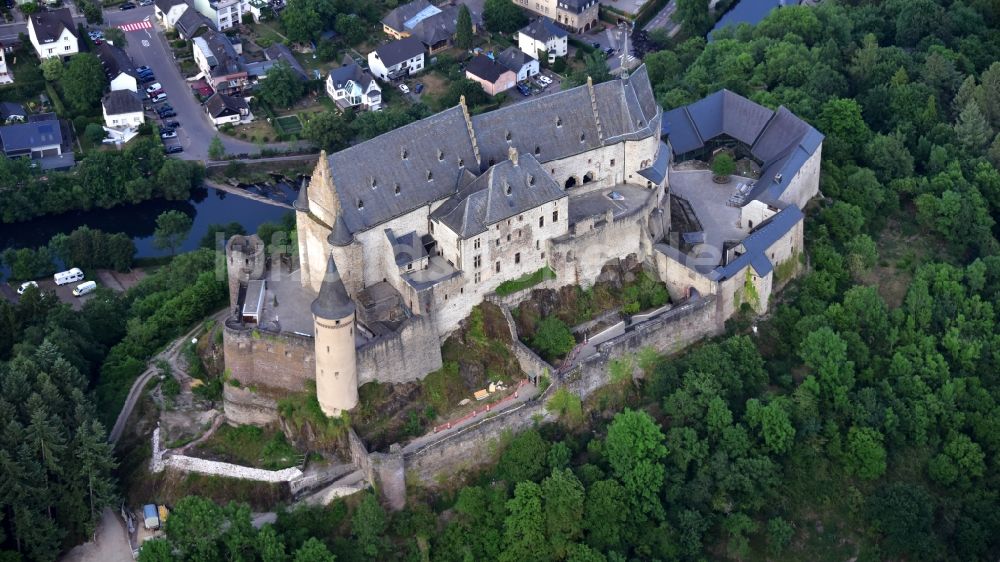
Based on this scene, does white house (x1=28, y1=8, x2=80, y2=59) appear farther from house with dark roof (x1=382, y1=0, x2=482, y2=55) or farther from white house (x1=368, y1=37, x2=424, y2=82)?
house with dark roof (x1=382, y1=0, x2=482, y2=55)

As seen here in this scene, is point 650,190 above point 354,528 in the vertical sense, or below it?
above

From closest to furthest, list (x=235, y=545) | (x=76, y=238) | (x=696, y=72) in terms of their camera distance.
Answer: (x=235, y=545), (x=76, y=238), (x=696, y=72)

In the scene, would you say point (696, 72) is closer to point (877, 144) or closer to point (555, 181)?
point (877, 144)

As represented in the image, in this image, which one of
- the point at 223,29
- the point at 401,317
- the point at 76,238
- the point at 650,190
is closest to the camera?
the point at 401,317

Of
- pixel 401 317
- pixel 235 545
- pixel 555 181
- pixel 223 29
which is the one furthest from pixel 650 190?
pixel 223 29

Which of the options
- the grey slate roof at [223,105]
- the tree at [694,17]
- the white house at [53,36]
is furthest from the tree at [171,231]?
the tree at [694,17]

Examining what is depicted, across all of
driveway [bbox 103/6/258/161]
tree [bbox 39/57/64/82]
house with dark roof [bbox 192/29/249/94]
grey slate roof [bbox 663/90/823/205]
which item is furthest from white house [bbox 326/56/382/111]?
grey slate roof [bbox 663/90/823/205]
